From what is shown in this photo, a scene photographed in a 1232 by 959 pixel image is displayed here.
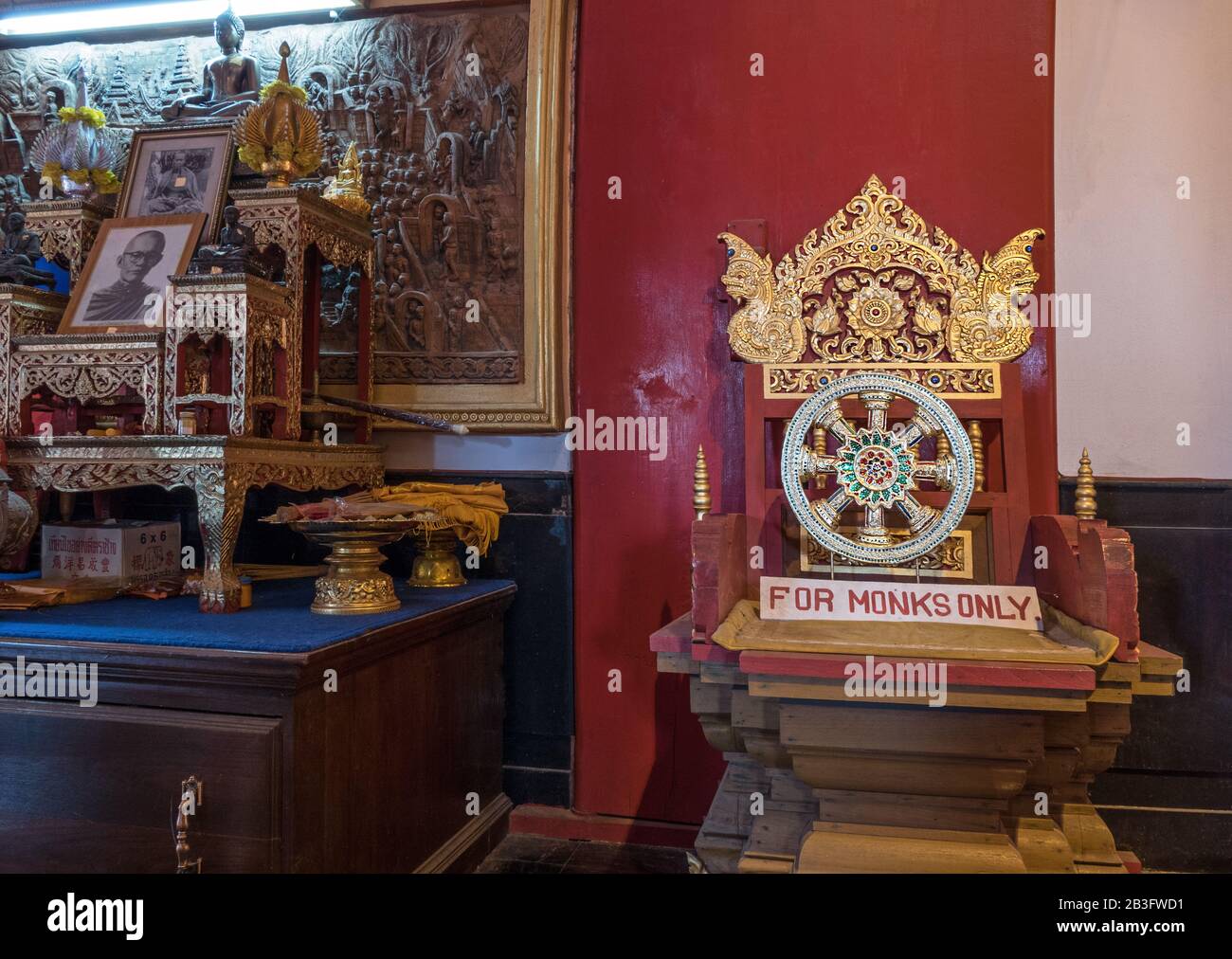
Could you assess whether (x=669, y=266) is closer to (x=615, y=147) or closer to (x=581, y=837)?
(x=615, y=147)

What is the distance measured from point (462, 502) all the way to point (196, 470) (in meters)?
0.79

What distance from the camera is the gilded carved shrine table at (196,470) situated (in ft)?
6.75

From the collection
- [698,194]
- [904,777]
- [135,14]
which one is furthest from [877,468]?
[135,14]

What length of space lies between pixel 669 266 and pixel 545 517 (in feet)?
2.96

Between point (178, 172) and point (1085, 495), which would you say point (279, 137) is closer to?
point (178, 172)

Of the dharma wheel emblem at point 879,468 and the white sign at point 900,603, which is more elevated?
the dharma wheel emblem at point 879,468

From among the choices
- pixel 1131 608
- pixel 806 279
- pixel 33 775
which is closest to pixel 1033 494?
pixel 1131 608

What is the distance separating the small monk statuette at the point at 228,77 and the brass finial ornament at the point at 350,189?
1.70 feet

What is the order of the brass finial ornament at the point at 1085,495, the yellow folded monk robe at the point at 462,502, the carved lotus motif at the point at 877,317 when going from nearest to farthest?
1. the brass finial ornament at the point at 1085,495
2. the carved lotus motif at the point at 877,317
3. the yellow folded monk robe at the point at 462,502

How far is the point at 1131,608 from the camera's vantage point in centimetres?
173

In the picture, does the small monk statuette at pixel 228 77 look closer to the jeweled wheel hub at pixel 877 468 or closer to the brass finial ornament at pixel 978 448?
the jeweled wheel hub at pixel 877 468

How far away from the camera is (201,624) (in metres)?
1.94

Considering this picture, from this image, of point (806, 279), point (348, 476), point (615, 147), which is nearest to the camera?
point (806, 279)

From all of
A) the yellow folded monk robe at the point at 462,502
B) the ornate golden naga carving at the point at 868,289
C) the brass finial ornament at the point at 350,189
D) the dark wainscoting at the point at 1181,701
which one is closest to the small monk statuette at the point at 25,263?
the brass finial ornament at the point at 350,189
